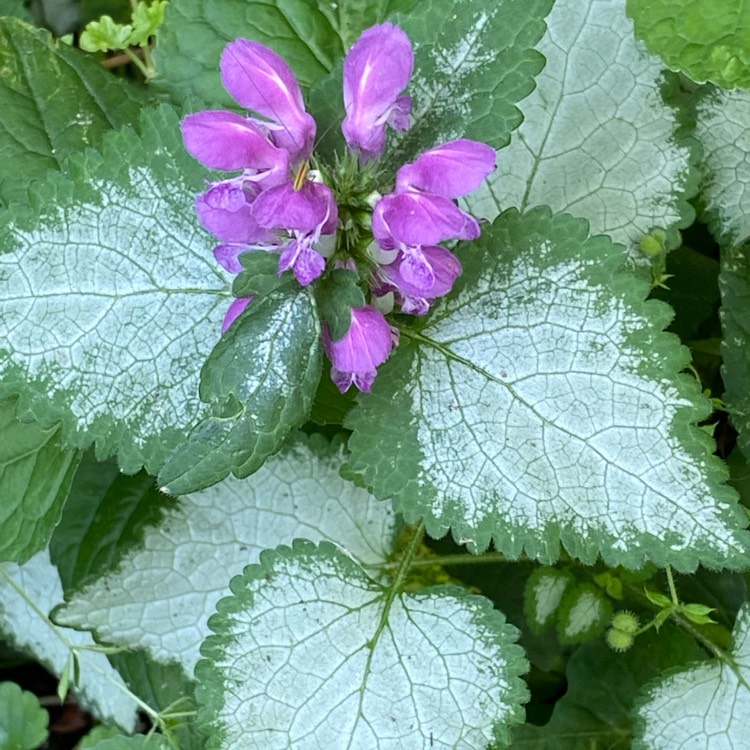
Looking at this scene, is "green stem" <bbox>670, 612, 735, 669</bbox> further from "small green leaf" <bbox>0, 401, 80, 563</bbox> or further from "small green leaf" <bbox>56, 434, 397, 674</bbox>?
"small green leaf" <bbox>0, 401, 80, 563</bbox>

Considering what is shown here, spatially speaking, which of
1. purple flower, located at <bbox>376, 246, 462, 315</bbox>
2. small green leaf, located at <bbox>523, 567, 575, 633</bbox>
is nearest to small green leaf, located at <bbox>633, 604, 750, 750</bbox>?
small green leaf, located at <bbox>523, 567, 575, 633</bbox>

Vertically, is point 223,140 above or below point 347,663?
above

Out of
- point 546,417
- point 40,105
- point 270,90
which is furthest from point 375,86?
point 40,105

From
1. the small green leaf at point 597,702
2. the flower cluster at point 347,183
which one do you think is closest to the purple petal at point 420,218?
the flower cluster at point 347,183

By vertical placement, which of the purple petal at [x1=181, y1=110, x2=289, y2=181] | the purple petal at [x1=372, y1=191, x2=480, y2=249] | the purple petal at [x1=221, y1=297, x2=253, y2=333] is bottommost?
the purple petal at [x1=221, y1=297, x2=253, y2=333]

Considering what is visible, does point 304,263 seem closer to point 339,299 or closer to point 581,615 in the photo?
point 339,299

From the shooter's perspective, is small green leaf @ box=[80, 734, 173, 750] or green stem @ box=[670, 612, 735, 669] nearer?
green stem @ box=[670, 612, 735, 669]
